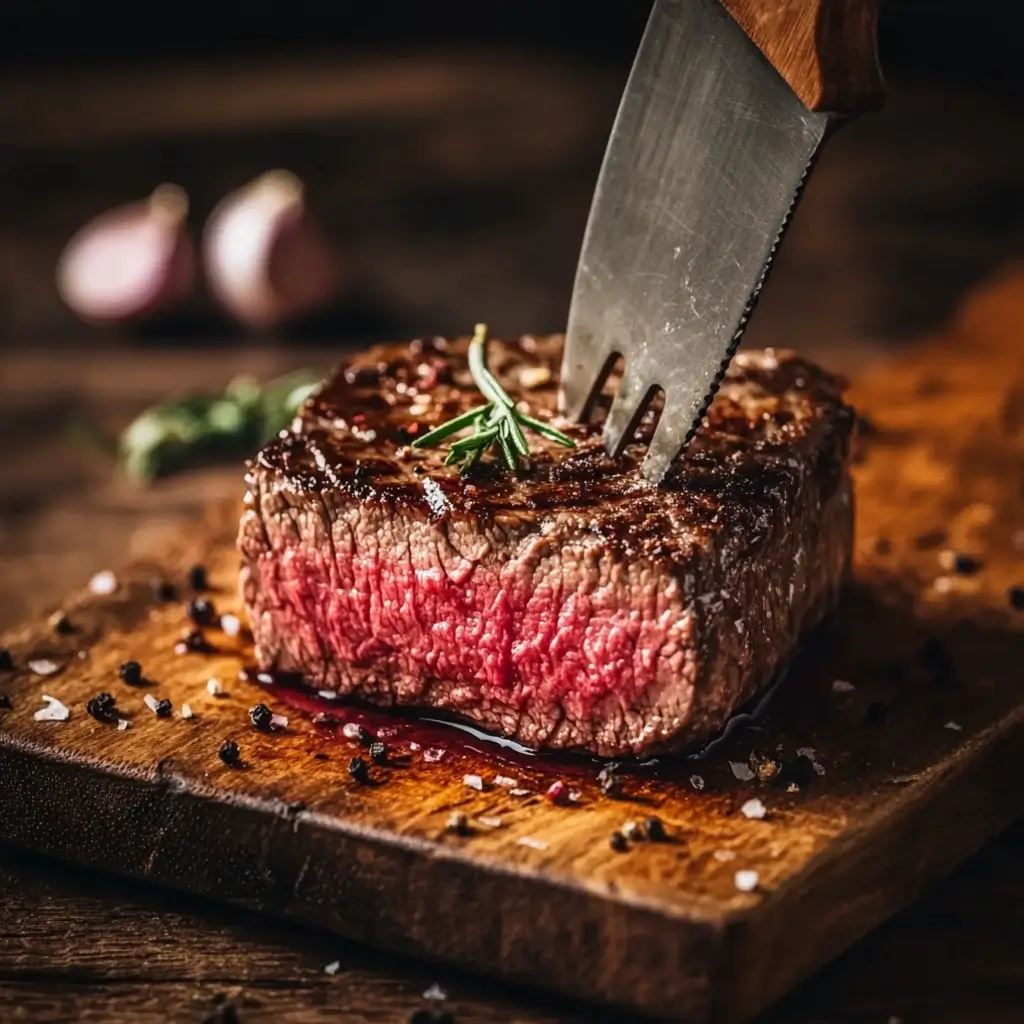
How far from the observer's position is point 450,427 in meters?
3.47

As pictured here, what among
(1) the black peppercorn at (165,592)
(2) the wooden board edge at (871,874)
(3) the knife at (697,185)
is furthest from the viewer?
(1) the black peppercorn at (165,592)

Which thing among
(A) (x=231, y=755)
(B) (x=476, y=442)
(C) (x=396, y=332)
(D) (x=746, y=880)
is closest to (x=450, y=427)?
(B) (x=476, y=442)

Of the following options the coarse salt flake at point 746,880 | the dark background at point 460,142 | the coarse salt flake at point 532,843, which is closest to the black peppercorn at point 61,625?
the coarse salt flake at point 532,843

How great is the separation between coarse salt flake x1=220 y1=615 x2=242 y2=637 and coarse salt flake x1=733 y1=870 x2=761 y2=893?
149 cm

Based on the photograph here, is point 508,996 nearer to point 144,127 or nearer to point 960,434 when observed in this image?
point 960,434

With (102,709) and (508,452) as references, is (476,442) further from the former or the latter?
(102,709)

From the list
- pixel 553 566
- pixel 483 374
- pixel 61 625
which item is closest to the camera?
pixel 553 566

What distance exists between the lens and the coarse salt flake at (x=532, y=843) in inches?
118

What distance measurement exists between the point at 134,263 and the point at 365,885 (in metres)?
3.93

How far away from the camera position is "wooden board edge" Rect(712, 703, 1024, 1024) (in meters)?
2.85

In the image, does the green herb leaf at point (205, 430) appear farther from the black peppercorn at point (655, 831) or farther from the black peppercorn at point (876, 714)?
the black peppercorn at point (655, 831)

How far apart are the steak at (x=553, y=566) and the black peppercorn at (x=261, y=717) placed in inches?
8.3

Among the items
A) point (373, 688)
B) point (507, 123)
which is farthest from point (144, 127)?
point (373, 688)

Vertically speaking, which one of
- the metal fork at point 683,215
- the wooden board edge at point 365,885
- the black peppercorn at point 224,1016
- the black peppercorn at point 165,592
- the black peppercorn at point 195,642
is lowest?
the black peppercorn at point 224,1016
